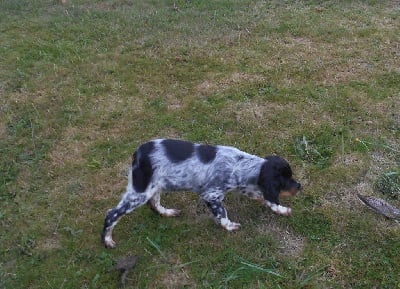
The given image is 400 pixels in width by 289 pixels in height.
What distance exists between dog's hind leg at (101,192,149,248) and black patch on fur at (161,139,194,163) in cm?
43

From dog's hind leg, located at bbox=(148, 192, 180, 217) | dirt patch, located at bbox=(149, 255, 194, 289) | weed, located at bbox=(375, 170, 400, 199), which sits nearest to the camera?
dirt patch, located at bbox=(149, 255, 194, 289)

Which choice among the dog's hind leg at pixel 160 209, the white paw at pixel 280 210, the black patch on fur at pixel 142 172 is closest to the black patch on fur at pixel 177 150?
the black patch on fur at pixel 142 172

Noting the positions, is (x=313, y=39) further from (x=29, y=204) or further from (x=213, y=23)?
(x=29, y=204)

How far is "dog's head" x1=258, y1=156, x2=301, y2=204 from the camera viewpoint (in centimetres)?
449

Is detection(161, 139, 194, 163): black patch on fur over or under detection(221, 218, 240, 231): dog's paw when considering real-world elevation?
over

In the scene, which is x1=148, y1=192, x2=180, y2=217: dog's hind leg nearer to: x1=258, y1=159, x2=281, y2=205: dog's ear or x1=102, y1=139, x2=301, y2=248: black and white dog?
x1=102, y1=139, x2=301, y2=248: black and white dog

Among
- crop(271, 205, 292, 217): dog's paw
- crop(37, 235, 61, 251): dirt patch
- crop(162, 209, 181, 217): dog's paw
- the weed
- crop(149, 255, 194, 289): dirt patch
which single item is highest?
the weed

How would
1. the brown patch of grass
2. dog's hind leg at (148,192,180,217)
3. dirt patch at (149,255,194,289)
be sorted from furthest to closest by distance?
the brown patch of grass < dog's hind leg at (148,192,180,217) < dirt patch at (149,255,194,289)

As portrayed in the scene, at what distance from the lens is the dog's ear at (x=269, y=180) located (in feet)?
14.7

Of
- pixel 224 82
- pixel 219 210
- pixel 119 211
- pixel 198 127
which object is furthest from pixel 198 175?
pixel 224 82

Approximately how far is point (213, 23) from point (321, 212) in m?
4.93

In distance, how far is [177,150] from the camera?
4.55 metres

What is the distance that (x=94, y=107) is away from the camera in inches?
268

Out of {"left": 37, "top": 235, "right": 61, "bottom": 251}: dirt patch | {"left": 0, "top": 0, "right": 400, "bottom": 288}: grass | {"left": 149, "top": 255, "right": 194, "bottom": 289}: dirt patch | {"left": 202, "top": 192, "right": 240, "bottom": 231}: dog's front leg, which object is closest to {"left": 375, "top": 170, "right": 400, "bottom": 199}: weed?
{"left": 0, "top": 0, "right": 400, "bottom": 288}: grass
